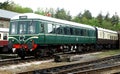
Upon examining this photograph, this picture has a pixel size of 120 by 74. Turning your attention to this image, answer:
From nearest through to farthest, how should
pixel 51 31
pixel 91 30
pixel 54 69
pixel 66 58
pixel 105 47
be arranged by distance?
pixel 54 69 → pixel 66 58 → pixel 51 31 → pixel 91 30 → pixel 105 47

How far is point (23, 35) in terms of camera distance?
19141 mm

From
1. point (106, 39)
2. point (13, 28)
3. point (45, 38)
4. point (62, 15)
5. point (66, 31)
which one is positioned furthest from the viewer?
point (62, 15)

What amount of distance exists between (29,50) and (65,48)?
5399 millimetres

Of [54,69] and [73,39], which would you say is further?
[73,39]

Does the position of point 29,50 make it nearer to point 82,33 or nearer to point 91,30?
point 82,33

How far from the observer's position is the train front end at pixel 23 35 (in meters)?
18.8

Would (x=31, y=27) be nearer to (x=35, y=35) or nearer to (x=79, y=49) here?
(x=35, y=35)

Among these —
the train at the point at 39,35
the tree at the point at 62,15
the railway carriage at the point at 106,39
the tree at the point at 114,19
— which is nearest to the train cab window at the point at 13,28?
the train at the point at 39,35

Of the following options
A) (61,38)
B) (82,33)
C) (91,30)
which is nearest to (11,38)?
(61,38)

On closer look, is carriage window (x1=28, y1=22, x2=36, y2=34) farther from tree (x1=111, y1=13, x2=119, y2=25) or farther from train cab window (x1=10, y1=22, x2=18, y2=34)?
tree (x1=111, y1=13, x2=119, y2=25)

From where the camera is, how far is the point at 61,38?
72.8 feet

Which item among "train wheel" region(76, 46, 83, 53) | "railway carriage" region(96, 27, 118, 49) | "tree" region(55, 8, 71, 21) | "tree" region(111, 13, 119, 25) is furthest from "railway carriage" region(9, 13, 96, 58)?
"tree" region(55, 8, 71, 21)

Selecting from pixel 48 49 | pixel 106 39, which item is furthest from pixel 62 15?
pixel 48 49

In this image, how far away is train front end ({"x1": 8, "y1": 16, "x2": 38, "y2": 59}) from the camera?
1883 cm
